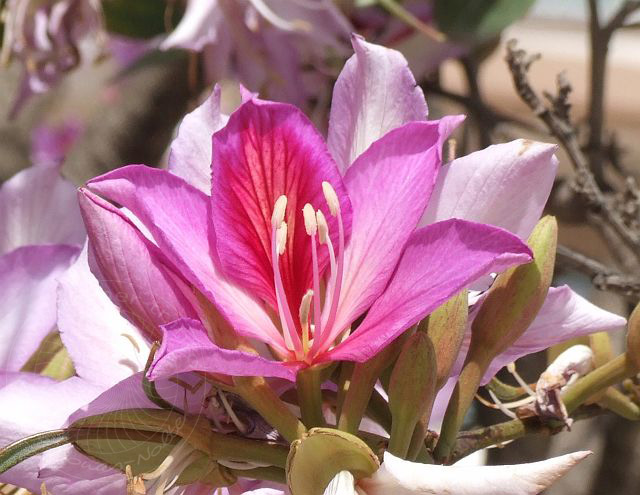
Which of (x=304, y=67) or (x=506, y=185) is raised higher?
(x=506, y=185)

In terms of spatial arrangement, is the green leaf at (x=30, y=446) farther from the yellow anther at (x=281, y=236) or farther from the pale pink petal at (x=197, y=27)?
the pale pink petal at (x=197, y=27)

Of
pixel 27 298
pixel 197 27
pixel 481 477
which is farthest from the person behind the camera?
pixel 197 27

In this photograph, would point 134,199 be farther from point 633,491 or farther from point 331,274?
point 633,491

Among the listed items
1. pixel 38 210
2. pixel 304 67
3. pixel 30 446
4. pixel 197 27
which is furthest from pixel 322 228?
pixel 304 67

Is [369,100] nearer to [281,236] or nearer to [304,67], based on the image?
[281,236]

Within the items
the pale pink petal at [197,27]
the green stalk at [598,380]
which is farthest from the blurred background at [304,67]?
the green stalk at [598,380]

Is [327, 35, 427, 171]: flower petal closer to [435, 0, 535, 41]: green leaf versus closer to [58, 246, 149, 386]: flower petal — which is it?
[58, 246, 149, 386]: flower petal

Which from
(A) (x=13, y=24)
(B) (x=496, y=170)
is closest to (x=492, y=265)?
(B) (x=496, y=170)
